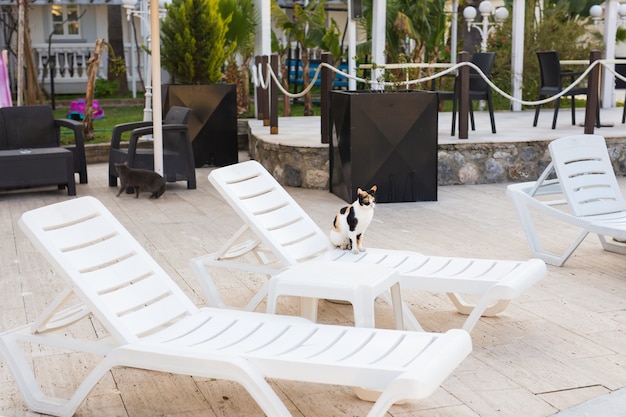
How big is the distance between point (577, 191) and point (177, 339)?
3.57 meters

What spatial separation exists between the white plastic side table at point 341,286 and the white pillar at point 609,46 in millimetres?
11700

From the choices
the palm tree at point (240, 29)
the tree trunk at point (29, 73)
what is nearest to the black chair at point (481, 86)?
the palm tree at point (240, 29)

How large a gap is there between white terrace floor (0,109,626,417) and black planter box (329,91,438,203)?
239mm

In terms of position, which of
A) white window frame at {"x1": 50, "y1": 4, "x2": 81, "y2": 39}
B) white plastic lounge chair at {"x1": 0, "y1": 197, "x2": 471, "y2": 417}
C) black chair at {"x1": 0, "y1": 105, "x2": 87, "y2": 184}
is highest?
white window frame at {"x1": 50, "y1": 4, "x2": 81, "y2": 39}

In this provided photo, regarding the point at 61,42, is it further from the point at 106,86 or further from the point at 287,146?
the point at 287,146

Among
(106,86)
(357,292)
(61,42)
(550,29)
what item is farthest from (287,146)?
(61,42)

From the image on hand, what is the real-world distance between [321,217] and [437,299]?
290 centimetres

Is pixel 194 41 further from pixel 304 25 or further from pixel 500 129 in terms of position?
pixel 304 25

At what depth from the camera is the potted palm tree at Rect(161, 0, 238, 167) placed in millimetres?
11523

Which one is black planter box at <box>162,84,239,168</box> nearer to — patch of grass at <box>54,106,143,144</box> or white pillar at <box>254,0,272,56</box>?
patch of grass at <box>54,106,143,144</box>

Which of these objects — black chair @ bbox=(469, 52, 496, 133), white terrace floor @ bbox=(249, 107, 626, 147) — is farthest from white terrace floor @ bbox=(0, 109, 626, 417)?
black chair @ bbox=(469, 52, 496, 133)

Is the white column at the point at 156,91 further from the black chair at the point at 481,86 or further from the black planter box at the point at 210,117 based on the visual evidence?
the black chair at the point at 481,86

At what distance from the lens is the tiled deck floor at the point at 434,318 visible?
3.68 meters

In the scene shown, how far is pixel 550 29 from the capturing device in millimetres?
16953
